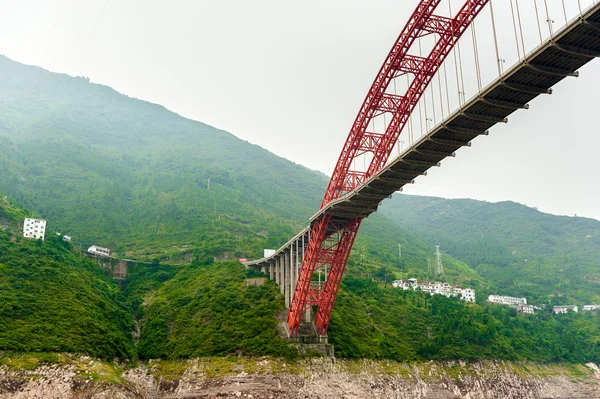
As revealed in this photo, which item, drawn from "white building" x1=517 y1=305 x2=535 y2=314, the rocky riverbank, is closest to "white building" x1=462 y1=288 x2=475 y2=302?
"white building" x1=517 y1=305 x2=535 y2=314

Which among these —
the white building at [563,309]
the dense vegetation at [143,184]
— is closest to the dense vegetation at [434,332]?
the white building at [563,309]

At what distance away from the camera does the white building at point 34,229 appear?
6675 centimetres

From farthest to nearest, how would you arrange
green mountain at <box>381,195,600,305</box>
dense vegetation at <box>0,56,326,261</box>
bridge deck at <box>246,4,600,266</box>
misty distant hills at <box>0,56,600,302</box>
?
green mountain at <box>381,195,600,305</box>, misty distant hills at <box>0,56,600,302</box>, dense vegetation at <box>0,56,326,261</box>, bridge deck at <box>246,4,600,266</box>

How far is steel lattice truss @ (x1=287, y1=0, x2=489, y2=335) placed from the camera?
34062 mm

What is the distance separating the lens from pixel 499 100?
29.1 meters

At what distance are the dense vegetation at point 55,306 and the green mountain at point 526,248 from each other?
299 ft

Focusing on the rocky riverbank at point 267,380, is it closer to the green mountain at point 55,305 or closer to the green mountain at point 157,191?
the green mountain at point 55,305

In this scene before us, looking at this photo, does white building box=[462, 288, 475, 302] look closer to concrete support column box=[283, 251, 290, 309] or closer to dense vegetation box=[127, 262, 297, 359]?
dense vegetation box=[127, 262, 297, 359]

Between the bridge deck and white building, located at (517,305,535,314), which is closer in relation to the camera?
the bridge deck

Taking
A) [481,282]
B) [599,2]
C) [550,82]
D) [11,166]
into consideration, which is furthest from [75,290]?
[481,282]

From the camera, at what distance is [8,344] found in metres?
38.5

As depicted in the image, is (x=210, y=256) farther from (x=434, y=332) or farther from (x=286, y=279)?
(x=434, y=332)

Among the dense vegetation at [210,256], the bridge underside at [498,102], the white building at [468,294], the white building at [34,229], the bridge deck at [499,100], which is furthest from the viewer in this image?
the white building at [468,294]

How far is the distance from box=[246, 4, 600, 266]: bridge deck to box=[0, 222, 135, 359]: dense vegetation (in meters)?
24.9
